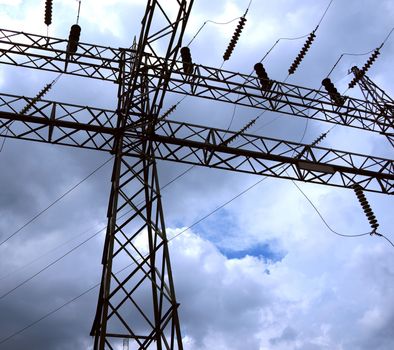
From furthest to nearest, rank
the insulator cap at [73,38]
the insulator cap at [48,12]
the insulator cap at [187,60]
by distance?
the insulator cap at [187,60] < the insulator cap at [73,38] < the insulator cap at [48,12]

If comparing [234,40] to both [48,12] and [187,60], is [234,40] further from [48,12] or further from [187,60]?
[48,12]

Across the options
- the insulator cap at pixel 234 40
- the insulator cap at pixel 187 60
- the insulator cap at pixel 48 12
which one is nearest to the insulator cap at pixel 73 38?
the insulator cap at pixel 48 12

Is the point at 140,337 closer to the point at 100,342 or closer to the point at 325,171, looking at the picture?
the point at 100,342

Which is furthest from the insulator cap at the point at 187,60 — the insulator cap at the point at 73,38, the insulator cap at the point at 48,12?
the insulator cap at the point at 48,12

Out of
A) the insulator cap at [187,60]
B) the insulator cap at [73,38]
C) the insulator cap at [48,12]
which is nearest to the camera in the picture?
the insulator cap at [48,12]

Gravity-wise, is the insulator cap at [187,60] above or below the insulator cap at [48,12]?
below

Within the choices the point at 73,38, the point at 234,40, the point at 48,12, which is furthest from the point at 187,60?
the point at 48,12

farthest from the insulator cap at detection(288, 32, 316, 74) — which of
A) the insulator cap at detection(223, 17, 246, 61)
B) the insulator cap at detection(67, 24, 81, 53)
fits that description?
the insulator cap at detection(67, 24, 81, 53)

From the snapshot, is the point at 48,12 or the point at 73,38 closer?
the point at 48,12

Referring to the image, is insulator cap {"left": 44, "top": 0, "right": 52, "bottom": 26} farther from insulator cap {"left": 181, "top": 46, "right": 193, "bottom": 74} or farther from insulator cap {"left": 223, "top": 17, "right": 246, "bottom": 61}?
insulator cap {"left": 223, "top": 17, "right": 246, "bottom": 61}

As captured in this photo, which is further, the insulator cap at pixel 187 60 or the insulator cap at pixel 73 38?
the insulator cap at pixel 187 60

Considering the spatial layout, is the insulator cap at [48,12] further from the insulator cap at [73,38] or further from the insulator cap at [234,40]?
the insulator cap at [234,40]

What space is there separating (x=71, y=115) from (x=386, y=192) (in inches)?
437

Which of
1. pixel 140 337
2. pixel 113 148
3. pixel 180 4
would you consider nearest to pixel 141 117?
pixel 113 148
